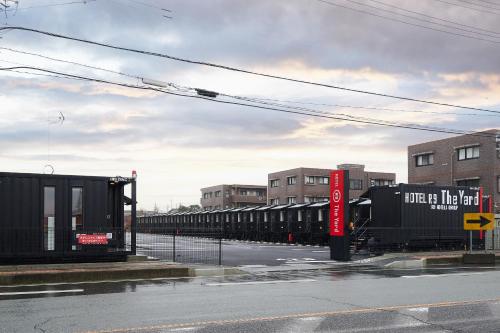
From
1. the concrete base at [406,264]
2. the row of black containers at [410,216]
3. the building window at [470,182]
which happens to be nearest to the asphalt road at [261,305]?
the concrete base at [406,264]

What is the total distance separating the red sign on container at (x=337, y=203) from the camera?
22.5 meters

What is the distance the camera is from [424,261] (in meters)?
22.2

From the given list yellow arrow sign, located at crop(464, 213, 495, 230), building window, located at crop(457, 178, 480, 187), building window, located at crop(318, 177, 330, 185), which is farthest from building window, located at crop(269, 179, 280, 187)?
yellow arrow sign, located at crop(464, 213, 495, 230)

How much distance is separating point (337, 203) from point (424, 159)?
127 ft

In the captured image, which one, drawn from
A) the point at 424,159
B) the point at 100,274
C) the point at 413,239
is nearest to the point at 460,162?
the point at 424,159

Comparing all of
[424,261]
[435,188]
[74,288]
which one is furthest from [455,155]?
[74,288]

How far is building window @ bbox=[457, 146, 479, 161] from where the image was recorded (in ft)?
169

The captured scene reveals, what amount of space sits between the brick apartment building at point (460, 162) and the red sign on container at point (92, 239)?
36972 mm

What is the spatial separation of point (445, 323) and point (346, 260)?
13.5m

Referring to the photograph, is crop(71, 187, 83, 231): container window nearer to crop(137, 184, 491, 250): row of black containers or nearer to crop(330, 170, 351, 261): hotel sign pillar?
crop(137, 184, 491, 250): row of black containers

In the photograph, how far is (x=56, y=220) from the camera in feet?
57.2

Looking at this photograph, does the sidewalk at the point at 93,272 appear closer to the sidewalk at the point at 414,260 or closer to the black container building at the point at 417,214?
the sidewalk at the point at 414,260

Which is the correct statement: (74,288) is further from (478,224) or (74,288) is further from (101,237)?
(478,224)

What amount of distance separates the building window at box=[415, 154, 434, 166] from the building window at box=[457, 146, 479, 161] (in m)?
3.81
